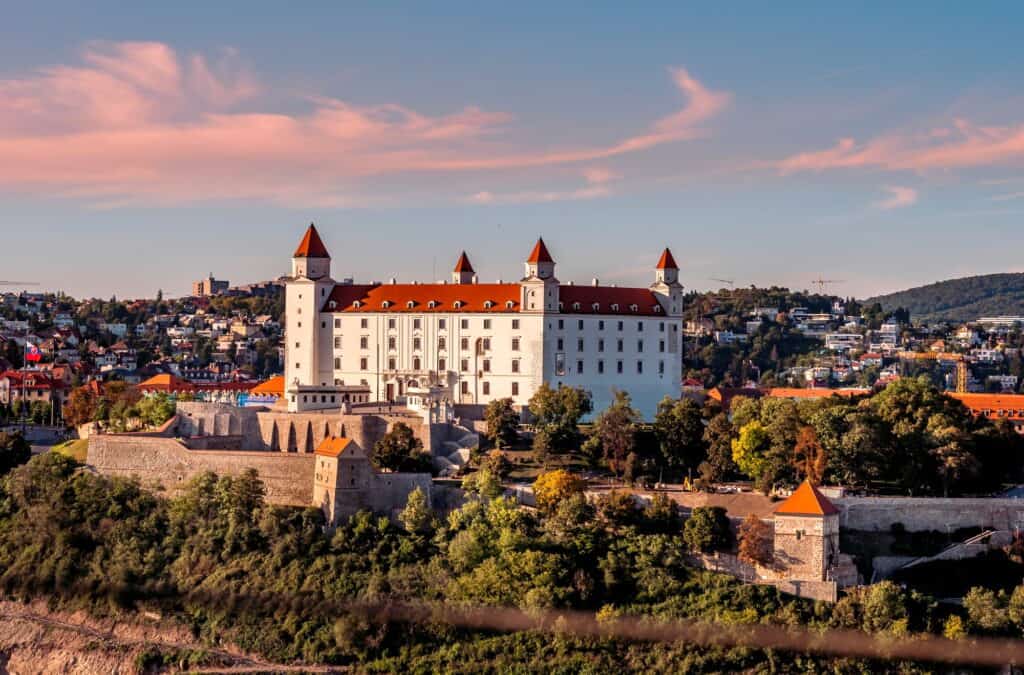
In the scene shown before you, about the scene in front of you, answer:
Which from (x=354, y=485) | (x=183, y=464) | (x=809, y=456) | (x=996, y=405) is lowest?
(x=354, y=485)

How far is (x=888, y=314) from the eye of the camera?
151m

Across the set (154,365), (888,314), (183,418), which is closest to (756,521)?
(183,418)

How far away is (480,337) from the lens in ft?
184

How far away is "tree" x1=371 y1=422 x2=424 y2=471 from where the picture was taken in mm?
46188

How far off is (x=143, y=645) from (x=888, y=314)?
120m

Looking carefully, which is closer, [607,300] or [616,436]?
[616,436]

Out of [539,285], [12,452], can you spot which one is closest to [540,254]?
[539,285]

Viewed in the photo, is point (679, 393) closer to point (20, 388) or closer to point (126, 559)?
point (126, 559)

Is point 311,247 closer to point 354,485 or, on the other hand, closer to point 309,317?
point 309,317

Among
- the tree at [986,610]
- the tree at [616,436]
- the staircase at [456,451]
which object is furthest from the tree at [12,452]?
the tree at [986,610]

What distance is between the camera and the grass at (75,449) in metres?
52.0

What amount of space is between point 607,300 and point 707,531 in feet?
60.7

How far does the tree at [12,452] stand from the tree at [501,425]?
1688cm

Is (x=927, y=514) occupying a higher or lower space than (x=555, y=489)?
lower
